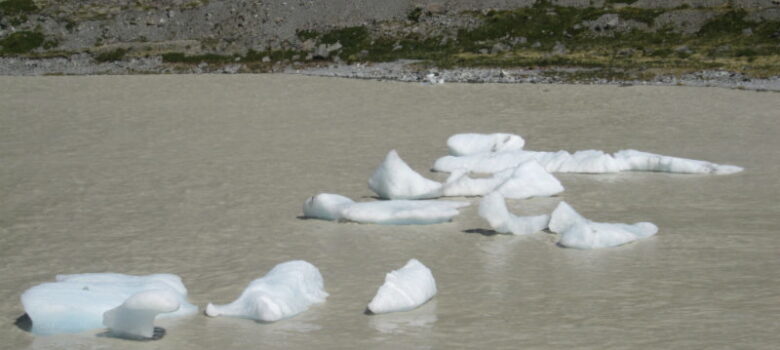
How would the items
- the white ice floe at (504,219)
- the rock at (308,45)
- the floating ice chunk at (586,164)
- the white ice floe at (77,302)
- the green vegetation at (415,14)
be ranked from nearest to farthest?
the white ice floe at (77,302) < the white ice floe at (504,219) < the floating ice chunk at (586,164) < the rock at (308,45) < the green vegetation at (415,14)

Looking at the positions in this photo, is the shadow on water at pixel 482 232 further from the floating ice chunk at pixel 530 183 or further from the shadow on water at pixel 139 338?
the shadow on water at pixel 139 338

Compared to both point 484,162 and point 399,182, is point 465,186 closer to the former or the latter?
point 399,182

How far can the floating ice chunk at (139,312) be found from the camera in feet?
25.8

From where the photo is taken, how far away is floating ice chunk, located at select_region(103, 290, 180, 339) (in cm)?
785

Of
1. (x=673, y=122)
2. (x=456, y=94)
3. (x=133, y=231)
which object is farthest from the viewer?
(x=456, y=94)

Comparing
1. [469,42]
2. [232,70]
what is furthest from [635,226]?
[469,42]

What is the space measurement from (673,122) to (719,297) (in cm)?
1324

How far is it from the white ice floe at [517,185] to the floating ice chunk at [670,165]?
214 cm

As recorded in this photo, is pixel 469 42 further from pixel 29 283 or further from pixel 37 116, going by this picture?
pixel 29 283

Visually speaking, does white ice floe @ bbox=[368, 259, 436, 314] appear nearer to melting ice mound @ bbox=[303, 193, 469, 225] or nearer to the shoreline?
melting ice mound @ bbox=[303, 193, 469, 225]

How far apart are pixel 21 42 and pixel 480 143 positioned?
3883 centimetres

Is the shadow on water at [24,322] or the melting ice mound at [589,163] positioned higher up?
the shadow on water at [24,322]

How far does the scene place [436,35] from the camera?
46.9 m

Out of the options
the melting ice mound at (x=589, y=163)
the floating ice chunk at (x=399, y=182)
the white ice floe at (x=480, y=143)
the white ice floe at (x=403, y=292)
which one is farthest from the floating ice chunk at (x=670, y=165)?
the white ice floe at (x=403, y=292)
